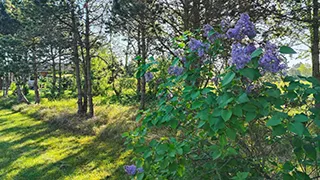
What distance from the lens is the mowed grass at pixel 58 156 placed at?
171 inches

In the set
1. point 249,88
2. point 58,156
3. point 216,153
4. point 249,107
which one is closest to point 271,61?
point 249,88

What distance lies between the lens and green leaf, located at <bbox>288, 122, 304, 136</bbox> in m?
1.11

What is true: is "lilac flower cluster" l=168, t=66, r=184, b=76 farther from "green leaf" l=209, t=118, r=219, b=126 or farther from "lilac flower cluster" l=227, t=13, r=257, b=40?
"green leaf" l=209, t=118, r=219, b=126

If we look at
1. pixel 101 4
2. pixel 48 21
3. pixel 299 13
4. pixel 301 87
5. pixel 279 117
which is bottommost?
pixel 279 117

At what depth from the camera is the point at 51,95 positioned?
1430cm

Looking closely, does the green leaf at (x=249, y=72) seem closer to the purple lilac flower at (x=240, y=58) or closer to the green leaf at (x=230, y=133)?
the purple lilac flower at (x=240, y=58)

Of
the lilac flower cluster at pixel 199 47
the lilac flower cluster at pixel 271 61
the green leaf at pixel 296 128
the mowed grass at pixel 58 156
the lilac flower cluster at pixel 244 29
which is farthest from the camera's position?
the mowed grass at pixel 58 156

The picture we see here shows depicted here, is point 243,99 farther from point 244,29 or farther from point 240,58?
point 244,29

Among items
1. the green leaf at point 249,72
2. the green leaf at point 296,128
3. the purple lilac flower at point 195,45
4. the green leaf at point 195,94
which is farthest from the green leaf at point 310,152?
the purple lilac flower at point 195,45

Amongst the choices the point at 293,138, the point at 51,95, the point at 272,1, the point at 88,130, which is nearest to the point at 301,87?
the point at 293,138

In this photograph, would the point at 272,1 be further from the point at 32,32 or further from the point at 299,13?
the point at 32,32

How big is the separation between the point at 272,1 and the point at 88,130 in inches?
202

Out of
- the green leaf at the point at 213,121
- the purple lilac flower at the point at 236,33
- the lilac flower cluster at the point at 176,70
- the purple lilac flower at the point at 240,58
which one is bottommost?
the green leaf at the point at 213,121

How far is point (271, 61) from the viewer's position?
1.36 meters
